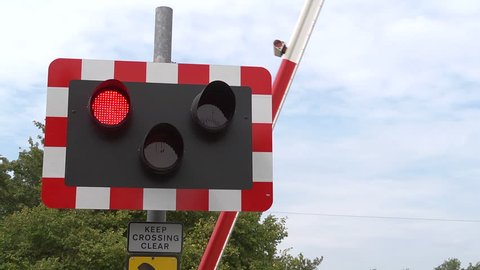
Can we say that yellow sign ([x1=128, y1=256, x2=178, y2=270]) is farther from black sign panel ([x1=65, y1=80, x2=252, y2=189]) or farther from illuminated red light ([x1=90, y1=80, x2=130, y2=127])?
illuminated red light ([x1=90, y1=80, x2=130, y2=127])

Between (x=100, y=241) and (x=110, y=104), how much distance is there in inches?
949

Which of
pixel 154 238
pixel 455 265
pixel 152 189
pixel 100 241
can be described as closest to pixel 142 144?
pixel 152 189

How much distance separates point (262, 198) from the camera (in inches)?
145

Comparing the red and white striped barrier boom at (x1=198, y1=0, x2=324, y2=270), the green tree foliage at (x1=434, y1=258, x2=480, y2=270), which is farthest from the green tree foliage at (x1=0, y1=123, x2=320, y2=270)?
the green tree foliage at (x1=434, y1=258, x2=480, y2=270)

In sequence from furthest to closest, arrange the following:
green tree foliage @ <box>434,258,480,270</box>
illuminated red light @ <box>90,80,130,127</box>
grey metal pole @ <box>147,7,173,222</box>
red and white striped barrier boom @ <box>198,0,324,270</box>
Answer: green tree foliage @ <box>434,258,480,270</box>
red and white striped barrier boom @ <box>198,0,324,270</box>
grey metal pole @ <box>147,7,173,222</box>
illuminated red light @ <box>90,80,130,127</box>

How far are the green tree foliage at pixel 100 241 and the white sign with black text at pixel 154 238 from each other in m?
21.5

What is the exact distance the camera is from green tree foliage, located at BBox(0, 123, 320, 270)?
2614cm

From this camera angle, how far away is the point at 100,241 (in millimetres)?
26766

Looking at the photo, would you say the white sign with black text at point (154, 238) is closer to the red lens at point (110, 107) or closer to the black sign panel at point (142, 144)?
the black sign panel at point (142, 144)

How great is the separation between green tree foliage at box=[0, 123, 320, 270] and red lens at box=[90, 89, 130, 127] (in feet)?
71.8

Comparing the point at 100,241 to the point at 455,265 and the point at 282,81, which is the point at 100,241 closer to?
the point at 282,81

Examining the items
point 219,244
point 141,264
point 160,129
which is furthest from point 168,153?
point 219,244

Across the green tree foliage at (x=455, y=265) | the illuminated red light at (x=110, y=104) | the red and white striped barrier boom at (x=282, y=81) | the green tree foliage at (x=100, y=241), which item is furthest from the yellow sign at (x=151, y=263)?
the green tree foliage at (x=455, y=265)

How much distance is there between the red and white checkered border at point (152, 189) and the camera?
11.6 feet
